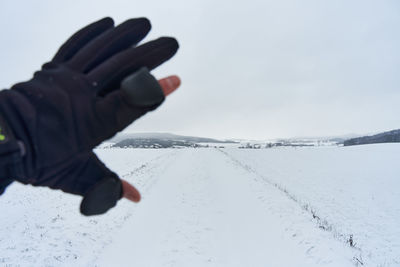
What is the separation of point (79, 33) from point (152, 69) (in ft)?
1.73

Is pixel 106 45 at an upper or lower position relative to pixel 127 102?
upper

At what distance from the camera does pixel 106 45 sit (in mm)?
1227

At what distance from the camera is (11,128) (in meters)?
0.99

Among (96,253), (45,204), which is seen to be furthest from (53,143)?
(45,204)

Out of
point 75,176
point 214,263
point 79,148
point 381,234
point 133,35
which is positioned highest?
point 133,35

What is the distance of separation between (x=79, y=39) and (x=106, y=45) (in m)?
0.24

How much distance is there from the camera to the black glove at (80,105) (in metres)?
1.03

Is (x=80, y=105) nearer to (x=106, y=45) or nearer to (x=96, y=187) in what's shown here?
(x=106, y=45)

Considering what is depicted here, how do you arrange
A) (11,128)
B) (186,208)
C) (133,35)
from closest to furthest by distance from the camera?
(11,128) → (133,35) → (186,208)

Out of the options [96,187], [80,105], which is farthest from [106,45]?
[96,187]

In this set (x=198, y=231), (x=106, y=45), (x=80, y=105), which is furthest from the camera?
(x=198, y=231)

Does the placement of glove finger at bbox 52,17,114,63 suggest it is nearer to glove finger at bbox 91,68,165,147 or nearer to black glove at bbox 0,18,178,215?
black glove at bbox 0,18,178,215

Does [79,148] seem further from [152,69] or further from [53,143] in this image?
[152,69]

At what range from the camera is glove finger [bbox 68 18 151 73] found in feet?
3.98
